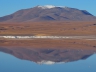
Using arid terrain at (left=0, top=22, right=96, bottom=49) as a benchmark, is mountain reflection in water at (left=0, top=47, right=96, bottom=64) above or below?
above

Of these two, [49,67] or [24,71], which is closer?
[24,71]

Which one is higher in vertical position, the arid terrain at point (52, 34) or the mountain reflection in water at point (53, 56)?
the mountain reflection in water at point (53, 56)

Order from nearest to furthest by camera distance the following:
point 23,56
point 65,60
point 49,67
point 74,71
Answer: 1. point 74,71
2. point 49,67
3. point 65,60
4. point 23,56

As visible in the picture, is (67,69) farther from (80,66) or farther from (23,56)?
(23,56)

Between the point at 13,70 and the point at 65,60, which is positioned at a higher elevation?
the point at 13,70

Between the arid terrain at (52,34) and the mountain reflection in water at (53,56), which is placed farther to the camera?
the arid terrain at (52,34)

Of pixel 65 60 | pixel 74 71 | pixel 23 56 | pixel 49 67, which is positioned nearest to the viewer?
pixel 74 71

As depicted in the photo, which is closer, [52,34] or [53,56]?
[53,56]

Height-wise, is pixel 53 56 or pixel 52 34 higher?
pixel 53 56

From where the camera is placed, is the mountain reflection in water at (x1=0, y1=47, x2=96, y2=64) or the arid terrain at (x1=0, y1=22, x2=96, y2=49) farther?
the arid terrain at (x1=0, y1=22, x2=96, y2=49)

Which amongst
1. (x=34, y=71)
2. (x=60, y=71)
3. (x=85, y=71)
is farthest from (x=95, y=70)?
(x=34, y=71)
